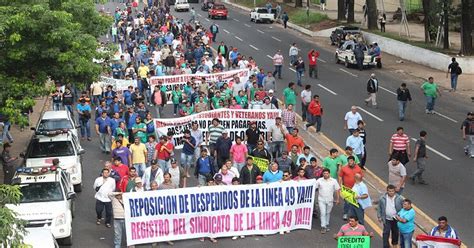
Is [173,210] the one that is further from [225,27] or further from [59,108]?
[225,27]

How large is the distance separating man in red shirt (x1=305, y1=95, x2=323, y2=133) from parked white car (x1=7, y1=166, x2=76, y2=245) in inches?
395

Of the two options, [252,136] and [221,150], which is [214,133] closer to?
[252,136]

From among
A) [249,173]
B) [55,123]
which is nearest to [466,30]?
[55,123]

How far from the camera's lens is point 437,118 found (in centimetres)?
3127

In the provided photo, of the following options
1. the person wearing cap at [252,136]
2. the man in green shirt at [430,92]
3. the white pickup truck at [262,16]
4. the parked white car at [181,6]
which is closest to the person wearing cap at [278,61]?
the man in green shirt at [430,92]

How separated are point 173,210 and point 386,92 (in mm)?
21398

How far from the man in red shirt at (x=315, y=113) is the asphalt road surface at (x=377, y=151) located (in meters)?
0.64

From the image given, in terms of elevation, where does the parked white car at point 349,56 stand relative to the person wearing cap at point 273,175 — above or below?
below

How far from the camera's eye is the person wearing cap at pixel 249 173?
18781 millimetres

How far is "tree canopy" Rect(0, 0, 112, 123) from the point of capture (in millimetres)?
20531

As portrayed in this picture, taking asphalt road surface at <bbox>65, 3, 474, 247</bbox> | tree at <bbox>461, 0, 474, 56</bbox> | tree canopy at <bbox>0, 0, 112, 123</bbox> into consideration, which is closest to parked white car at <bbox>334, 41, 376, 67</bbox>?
asphalt road surface at <bbox>65, 3, 474, 247</bbox>

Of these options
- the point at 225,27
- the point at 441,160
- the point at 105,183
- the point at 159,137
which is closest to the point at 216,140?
the point at 159,137

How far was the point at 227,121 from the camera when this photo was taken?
24422mm

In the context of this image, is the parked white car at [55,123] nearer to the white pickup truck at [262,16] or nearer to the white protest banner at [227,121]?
the white protest banner at [227,121]
